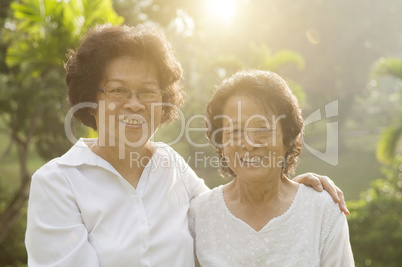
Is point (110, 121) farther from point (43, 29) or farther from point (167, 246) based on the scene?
point (43, 29)

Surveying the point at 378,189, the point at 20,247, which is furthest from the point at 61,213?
the point at 20,247

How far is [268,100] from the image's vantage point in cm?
279

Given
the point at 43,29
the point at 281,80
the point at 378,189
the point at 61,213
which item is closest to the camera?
the point at 61,213

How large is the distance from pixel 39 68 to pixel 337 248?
7.57 m

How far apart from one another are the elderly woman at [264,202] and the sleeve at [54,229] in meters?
0.83

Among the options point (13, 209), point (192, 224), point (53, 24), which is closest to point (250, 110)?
point (192, 224)

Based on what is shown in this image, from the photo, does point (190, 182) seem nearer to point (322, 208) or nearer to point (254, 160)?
point (254, 160)

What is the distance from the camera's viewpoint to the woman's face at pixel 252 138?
2775 mm

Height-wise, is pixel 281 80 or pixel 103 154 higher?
pixel 281 80

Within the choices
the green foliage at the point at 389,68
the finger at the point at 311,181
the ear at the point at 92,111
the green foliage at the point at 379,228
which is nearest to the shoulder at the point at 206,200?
the finger at the point at 311,181

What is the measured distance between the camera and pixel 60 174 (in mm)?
2592

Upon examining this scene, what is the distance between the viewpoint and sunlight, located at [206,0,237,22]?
843 inches

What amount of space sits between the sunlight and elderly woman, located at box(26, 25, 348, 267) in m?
18.6

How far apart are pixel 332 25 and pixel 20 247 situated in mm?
23497
